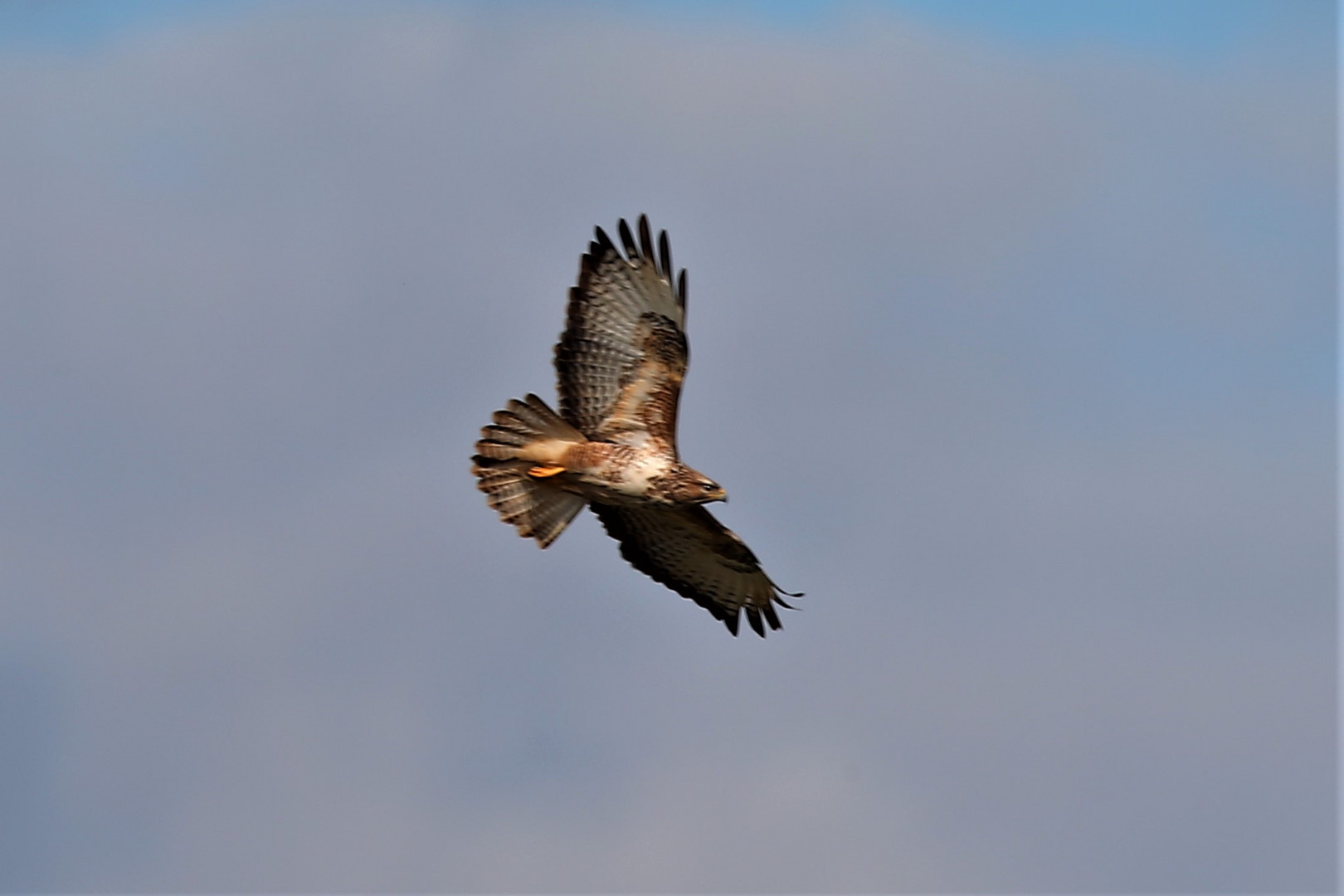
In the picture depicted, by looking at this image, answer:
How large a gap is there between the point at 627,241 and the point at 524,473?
66.2 inches

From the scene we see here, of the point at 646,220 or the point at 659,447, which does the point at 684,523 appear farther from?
the point at 646,220

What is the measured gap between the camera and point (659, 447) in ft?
46.5

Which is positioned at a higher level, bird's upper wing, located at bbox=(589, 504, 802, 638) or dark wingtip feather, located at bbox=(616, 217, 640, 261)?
dark wingtip feather, located at bbox=(616, 217, 640, 261)

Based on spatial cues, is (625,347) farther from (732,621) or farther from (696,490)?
(732,621)

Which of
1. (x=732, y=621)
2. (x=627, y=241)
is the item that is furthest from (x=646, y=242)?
(x=732, y=621)

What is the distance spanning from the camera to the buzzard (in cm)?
1412

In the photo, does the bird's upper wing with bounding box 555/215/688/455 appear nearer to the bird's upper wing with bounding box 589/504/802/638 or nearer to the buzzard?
the buzzard

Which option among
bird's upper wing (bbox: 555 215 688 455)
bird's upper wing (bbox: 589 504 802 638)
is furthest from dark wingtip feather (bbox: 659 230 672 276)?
bird's upper wing (bbox: 589 504 802 638)

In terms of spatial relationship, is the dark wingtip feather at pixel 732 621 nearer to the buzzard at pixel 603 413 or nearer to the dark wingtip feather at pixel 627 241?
the buzzard at pixel 603 413

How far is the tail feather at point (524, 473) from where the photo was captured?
14273 mm

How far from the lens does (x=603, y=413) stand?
47.0 ft

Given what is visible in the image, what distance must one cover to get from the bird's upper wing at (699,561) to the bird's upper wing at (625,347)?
2.84 ft

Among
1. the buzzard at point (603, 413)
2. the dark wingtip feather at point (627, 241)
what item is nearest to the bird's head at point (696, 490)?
the buzzard at point (603, 413)

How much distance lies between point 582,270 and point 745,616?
2.91 metres
